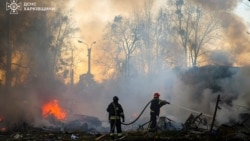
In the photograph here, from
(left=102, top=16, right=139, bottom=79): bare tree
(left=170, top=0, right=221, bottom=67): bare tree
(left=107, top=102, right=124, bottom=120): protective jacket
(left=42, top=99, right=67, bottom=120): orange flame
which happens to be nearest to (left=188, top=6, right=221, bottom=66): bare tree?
(left=170, top=0, right=221, bottom=67): bare tree

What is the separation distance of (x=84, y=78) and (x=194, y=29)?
17471 millimetres

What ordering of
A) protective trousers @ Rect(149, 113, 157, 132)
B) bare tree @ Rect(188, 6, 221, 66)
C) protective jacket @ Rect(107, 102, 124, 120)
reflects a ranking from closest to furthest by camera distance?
protective jacket @ Rect(107, 102, 124, 120), protective trousers @ Rect(149, 113, 157, 132), bare tree @ Rect(188, 6, 221, 66)

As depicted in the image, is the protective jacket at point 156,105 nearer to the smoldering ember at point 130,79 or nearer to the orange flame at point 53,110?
the smoldering ember at point 130,79

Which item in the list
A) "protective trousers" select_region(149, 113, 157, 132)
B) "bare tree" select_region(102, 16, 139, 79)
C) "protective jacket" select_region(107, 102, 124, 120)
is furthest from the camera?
"bare tree" select_region(102, 16, 139, 79)

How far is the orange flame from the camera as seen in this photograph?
1038 inches

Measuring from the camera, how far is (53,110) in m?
27.1

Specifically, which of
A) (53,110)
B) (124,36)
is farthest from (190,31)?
(53,110)

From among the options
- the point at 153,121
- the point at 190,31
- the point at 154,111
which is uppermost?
the point at 190,31

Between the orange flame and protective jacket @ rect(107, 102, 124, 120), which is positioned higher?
protective jacket @ rect(107, 102, 124, 120)

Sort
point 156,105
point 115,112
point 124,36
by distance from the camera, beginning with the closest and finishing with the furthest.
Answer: point 115,112, point 156,105, point 124,36

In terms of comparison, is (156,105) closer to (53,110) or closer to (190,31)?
(53,110)

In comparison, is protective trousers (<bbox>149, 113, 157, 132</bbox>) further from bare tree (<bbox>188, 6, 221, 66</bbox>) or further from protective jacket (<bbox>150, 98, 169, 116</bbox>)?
bare tree (<bbox>188, 6, 221, 66</bbox>)

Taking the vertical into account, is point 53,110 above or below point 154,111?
below

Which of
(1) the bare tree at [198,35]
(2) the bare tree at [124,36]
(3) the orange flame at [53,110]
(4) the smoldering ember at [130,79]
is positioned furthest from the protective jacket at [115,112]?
(2) the bare tree at [124,36]
